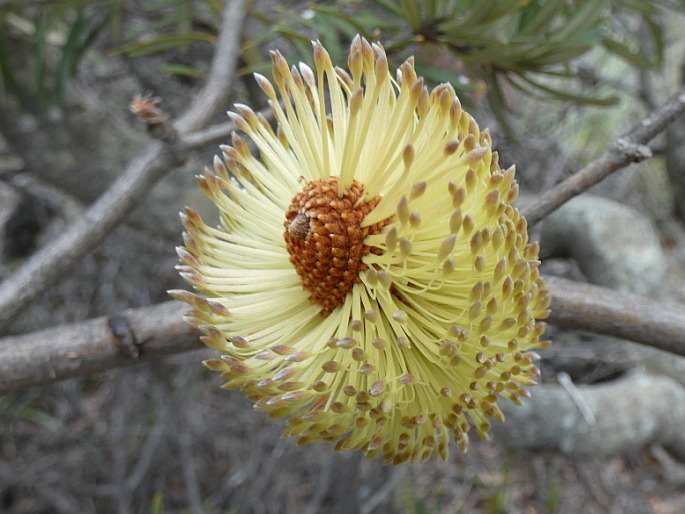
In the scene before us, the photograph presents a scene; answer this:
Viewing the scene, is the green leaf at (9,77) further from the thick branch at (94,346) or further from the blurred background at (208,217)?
the thick branch at (94,346)

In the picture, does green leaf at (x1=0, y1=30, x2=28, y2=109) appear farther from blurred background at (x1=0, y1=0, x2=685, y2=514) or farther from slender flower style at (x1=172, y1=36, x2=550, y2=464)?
slender flower style at (x1=172, y1=36, x2=550, y2=464)

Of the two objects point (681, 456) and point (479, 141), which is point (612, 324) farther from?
point (681, 456)

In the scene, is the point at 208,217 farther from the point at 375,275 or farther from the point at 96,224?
the point at 375,275

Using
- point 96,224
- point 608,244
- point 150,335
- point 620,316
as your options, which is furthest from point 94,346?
point 608,244

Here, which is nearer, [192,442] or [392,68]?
[392,68]

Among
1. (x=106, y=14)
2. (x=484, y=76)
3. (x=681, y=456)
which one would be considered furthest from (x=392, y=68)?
(x=681, y=456)

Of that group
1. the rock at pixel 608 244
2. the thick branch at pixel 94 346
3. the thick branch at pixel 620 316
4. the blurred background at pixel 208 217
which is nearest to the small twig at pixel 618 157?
the thick branch at pixel 620 316
